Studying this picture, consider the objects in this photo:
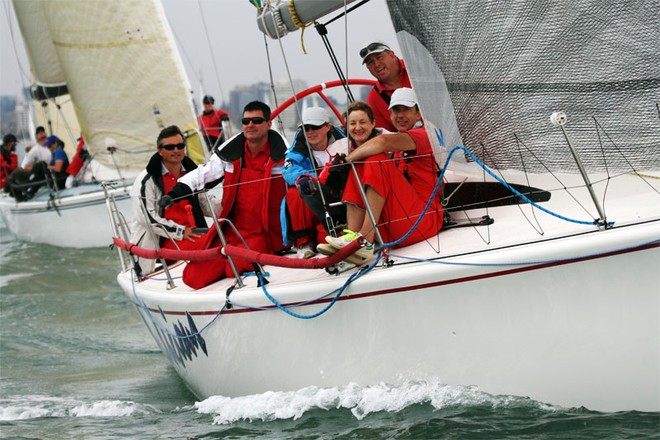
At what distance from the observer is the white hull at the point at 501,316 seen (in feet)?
13.9

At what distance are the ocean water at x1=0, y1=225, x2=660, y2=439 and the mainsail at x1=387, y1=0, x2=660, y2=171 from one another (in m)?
1.14

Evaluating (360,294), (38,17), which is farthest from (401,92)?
(38,17)

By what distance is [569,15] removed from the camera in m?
4.38

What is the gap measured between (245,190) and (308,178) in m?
0.87

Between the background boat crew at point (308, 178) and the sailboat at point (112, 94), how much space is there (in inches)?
383

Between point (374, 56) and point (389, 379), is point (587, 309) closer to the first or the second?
point (389, 379)

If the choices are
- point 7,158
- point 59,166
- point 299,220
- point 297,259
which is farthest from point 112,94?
point 297,259

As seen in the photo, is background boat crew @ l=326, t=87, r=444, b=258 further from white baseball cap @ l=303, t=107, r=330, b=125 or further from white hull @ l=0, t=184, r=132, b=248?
white hull @ l=0, t=184, r=132, b=248

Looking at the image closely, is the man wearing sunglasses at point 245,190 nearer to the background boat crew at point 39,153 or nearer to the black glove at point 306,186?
the black glove at point 306,186

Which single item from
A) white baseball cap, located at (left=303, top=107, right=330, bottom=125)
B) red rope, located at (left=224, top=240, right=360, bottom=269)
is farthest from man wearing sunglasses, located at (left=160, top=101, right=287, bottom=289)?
red rope, located at (left=224, top=240, right=360, bottom=269)

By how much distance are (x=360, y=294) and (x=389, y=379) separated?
1.46 ft

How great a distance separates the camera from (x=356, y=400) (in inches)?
198

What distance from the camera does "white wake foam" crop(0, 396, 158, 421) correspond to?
6.31m

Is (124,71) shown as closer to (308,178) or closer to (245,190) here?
(245,190)
